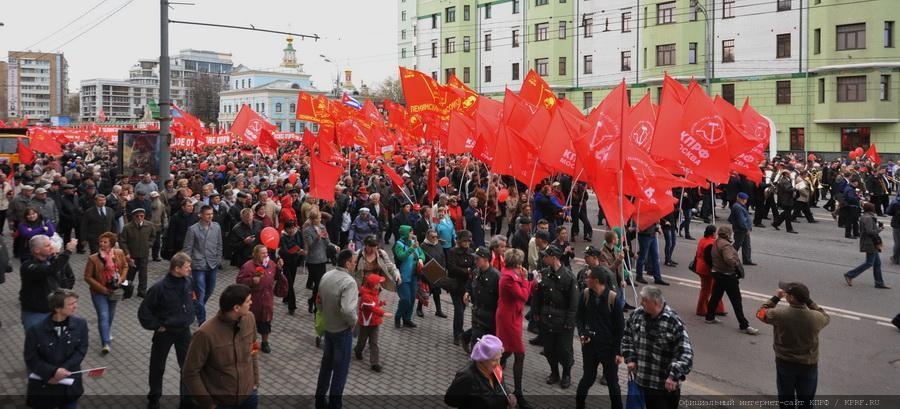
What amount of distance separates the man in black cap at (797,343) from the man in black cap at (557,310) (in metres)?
1.95

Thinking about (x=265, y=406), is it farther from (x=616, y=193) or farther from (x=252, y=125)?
(x=252, y=125)

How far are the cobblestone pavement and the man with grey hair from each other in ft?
5.01

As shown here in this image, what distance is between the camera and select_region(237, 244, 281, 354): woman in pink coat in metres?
8.47

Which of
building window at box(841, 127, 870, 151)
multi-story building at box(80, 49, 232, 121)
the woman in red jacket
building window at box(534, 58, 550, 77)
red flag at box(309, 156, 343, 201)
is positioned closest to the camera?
the woman in red jacket

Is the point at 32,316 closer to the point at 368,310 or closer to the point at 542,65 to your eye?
the point at 368,310

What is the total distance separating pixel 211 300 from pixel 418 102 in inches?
347

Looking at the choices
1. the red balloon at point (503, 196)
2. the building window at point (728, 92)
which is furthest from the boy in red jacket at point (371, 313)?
the building window at point (728, 92)

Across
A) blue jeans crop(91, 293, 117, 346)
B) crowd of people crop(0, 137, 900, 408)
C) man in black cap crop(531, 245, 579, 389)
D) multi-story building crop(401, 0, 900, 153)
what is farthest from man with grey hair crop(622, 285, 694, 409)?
multi-story building crop(401, 0, 900, 153)

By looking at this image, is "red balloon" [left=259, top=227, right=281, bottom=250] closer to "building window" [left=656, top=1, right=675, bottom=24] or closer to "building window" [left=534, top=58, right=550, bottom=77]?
"building window" [left=656, top=1, right=675, bottom=24]

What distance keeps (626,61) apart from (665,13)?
452cm

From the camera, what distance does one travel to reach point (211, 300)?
37.9ft

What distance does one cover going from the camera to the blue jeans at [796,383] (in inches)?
261

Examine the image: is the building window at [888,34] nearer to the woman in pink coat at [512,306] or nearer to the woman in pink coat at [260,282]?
the woman in pink coat at [512,306]

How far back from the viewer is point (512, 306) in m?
7.70
